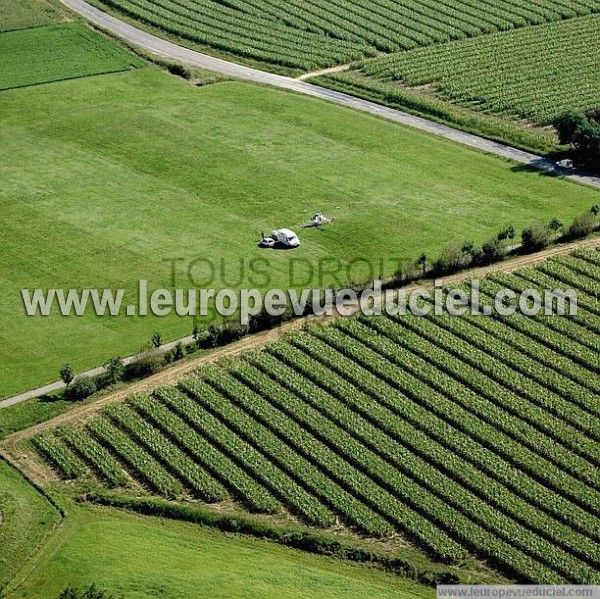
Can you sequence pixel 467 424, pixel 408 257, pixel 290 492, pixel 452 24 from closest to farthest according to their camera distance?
pixel 290 492 < pixel 467 424 < pixel 408 257 < pixel 452 24

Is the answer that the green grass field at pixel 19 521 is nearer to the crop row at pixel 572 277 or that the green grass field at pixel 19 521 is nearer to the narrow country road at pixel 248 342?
the narrow country road at pixel 248 342

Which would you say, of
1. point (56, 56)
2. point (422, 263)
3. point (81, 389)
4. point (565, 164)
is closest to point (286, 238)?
point (422, 263)

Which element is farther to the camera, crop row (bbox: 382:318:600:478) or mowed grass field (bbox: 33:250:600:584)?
crop row (bbox: 382:318:600:478)

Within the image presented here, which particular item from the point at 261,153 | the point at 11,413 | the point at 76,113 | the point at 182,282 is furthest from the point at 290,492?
Result: the point at 76,113

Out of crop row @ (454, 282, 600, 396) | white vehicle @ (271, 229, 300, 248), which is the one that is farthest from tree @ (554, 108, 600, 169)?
white vehicle @ (271, 229, 300, 248)

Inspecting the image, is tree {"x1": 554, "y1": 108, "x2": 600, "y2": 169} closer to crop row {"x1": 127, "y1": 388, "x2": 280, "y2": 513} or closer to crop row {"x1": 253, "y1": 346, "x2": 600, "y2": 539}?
crop row {"x1": 253, "y1": 346, "x2": 600, "y2": 539}

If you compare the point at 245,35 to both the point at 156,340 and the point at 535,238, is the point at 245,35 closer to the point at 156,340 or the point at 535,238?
the point at 535,238

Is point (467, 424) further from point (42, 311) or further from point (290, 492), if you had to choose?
point (42, 311)
